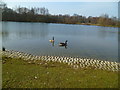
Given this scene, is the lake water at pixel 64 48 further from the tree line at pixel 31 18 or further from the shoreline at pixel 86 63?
the tree line at pixel 31 18

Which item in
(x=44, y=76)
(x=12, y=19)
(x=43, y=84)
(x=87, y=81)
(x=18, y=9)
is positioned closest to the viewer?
(x=43, y=84)

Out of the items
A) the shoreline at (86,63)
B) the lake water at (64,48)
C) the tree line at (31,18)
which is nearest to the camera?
the shoreline at (86,63)

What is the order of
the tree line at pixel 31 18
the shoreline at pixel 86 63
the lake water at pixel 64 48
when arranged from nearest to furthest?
the shoreline at pixel 86 63 → the lake water at pixel 64 48 → the tree line at pixel 31 18

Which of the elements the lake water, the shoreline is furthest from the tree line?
the shoreline

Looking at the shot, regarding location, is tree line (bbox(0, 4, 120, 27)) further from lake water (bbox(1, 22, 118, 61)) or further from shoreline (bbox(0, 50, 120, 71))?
shoreline (bbox(0, 50, 120, 71))

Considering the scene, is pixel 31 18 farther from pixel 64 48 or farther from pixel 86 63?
pixel 86 63

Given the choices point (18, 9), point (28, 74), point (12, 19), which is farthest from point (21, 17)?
point (28, 74)

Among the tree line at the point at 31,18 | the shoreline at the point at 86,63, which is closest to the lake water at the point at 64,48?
the shoreline at the point at 86,63

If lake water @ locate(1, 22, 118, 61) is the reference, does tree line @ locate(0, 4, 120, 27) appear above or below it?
above

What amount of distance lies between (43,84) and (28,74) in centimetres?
117

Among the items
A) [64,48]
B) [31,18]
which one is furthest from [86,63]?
[31,18]

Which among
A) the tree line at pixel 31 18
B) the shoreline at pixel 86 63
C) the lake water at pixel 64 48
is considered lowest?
the shoreline at pixel 86 63

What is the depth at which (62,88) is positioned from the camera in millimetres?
4234

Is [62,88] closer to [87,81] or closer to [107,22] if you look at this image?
[87,81]
